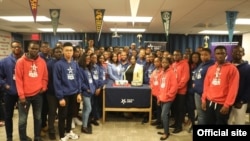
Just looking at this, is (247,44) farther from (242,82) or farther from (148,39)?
(242,82)

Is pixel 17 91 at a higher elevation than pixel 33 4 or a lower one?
lower

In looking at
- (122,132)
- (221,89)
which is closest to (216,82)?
(221,89)

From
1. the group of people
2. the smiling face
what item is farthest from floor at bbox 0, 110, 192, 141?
the smiling face

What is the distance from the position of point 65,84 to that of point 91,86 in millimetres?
801

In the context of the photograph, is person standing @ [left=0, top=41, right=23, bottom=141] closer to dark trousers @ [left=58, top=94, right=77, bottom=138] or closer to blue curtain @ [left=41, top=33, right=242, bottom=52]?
dark trousers @ [left=58, top=94, right=77, bottom=138]

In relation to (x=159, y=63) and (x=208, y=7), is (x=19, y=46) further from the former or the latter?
(x=208, y=7)

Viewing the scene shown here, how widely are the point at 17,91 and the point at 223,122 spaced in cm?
275

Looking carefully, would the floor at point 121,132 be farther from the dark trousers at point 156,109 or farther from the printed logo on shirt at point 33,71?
the printed logo on shirt at point 33,71

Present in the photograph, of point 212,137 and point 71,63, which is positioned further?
point 71,63

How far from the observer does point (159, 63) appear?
451 cm

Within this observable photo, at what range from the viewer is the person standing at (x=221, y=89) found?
293cm

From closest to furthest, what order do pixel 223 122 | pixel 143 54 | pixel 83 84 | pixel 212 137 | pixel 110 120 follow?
pixel 212 137 < pixel 223 122 < pixel 83 84 < pixel 110 120 < pixel 143 54

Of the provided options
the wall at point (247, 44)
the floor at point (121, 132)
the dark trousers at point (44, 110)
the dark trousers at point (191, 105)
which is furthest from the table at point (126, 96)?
the wall at point (247, 44)

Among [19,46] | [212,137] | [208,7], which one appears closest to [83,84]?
[19,46]
